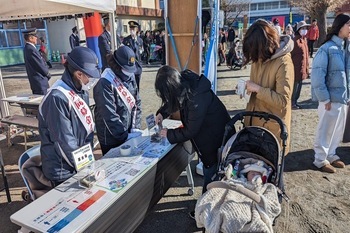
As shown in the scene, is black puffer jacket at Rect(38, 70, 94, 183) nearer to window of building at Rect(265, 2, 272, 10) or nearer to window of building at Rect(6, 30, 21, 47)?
window of building at Rect(6, 30, 21, 47)

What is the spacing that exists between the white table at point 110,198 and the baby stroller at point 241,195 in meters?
0.56

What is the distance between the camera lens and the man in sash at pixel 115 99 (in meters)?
2.55

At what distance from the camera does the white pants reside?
3.46 meters

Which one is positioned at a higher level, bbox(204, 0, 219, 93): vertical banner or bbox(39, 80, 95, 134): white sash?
bbox(204, 0, 219, 93): vertical banner

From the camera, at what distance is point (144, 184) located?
82.3 inches

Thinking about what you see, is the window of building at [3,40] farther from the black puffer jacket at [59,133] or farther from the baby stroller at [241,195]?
the baby stroller at [241,195]

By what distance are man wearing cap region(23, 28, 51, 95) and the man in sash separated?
3.23m

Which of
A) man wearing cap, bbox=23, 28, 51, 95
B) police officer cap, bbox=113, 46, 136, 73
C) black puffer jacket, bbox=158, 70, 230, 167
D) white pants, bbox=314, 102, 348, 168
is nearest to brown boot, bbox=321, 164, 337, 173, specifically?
white pants, bbox=314, 102, 348, 168

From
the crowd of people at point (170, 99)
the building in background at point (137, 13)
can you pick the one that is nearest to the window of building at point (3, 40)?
the building in background at point (137, 13)

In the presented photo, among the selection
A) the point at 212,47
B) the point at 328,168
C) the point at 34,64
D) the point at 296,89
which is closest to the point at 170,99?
the point at 212,47

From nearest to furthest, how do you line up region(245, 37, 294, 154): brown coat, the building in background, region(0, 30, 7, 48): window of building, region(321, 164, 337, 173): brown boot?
region(245, 37, 294, 154): brown coat → region(321, 164, 337, 173): brown boot → region(0, 30, 7, 48): window of building → the building in background

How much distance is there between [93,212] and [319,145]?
3.22 meters

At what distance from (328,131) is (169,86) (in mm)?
2663

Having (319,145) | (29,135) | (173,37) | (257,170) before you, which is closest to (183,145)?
(257,170)
